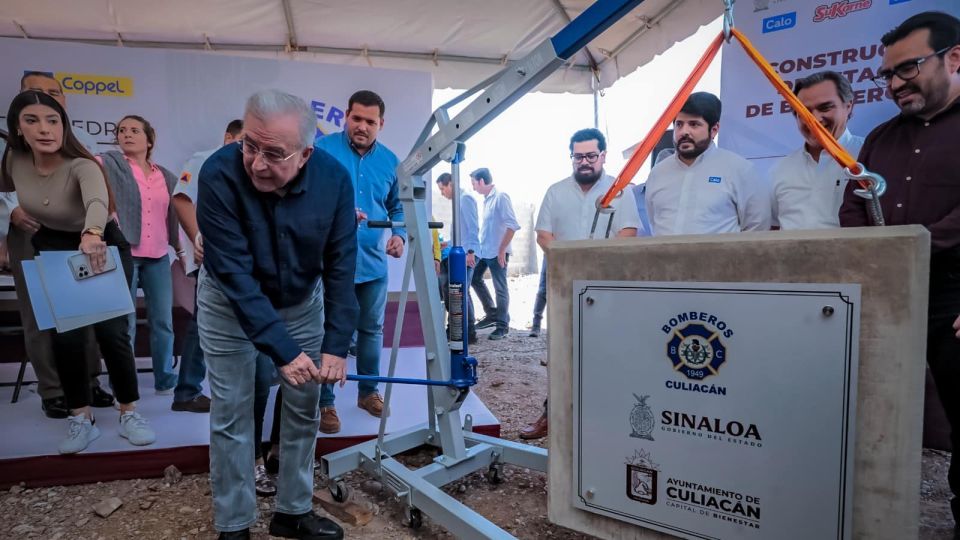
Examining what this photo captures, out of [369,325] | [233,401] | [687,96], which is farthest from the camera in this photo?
[369,325]

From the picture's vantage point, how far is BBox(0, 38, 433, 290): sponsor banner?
3.15 metres

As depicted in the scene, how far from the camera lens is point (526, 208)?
14.5 metres

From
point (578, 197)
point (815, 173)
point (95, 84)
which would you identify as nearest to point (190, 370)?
point (95, 84)

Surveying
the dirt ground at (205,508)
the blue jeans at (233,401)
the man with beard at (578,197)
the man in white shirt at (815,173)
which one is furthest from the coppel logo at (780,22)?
the blue jeans at (233,401)

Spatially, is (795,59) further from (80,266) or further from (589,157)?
(80,266)

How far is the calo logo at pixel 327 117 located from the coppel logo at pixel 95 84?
113 centimetres

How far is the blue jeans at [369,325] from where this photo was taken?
2654 millimetres

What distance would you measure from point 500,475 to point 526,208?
12614 mm

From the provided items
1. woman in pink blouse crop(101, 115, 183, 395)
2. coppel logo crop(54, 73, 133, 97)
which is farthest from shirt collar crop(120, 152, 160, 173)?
coppel logo crop(54, 73, 133, 97)

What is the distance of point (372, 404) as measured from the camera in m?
2.69

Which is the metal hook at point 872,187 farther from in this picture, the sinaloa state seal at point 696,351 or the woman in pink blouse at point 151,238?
the woman in pink blouse at point 151,238

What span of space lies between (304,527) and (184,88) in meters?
2.97

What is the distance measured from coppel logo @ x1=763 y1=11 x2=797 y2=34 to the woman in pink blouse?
341 centimetres

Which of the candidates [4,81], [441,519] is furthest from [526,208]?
[441,519]
